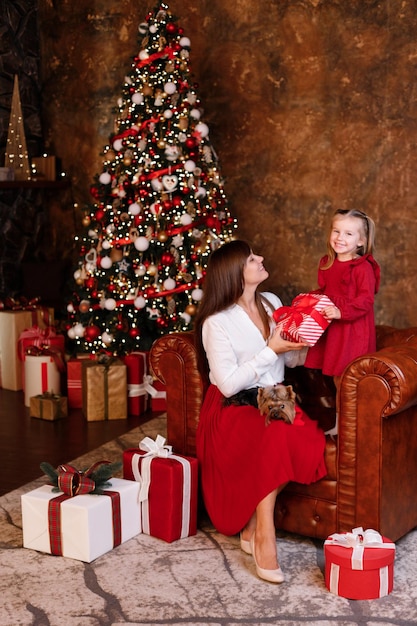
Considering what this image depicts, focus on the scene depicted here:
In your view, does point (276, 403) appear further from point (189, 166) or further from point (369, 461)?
point (189, 166)

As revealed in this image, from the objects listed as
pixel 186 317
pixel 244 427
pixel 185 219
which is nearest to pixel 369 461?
pixel 244 427

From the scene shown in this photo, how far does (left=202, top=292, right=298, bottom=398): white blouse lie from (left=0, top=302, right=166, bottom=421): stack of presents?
7.66 ft

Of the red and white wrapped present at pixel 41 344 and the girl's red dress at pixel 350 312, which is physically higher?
the girl's red dress at pixel 350 312

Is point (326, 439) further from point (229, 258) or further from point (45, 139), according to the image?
point (45, 139)

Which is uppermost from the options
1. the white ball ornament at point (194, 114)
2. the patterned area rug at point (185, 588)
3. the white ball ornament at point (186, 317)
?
the white ball ornament at point (194, 114)

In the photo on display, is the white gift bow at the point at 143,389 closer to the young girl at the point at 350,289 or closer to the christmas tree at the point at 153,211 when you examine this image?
the christmas tree at the point at 153,211

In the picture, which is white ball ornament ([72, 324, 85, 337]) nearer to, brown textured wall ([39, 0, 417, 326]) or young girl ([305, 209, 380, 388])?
brown textured wall ([39, 0, 417, 326])

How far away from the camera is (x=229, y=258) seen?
3.84 metres

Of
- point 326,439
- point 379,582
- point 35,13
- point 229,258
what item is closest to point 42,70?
point 35,13

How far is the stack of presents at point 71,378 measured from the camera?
19.9 feet

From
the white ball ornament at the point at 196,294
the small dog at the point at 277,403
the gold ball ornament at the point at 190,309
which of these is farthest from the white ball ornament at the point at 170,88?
the small dog at the point at 277,403

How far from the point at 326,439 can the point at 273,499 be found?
345 mm

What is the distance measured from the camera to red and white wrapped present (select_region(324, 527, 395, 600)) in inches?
128

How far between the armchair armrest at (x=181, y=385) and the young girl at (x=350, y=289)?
63cm
